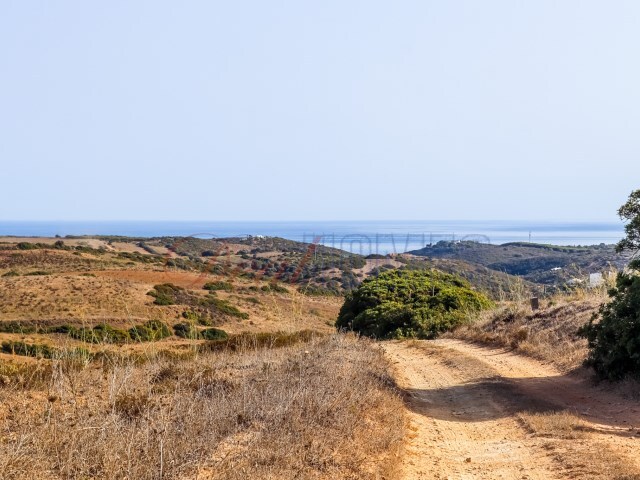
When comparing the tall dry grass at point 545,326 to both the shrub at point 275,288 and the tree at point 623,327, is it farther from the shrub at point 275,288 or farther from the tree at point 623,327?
the shrub at point 275,288

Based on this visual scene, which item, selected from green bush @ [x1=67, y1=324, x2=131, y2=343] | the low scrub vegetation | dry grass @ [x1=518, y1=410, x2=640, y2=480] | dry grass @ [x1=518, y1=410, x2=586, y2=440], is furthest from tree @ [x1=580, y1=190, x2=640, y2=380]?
the low scrub vegetation

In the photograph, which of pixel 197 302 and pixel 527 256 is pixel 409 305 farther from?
pixel 527 256

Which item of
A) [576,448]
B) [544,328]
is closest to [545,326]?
[544,328]

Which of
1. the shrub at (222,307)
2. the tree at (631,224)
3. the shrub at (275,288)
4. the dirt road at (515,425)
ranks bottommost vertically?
the shrub at (222,307)

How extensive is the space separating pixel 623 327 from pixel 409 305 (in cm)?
1835

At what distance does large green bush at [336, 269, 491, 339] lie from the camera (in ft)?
93.0

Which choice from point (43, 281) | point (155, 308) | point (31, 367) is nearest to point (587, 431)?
point (31, 367)

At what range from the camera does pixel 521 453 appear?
8266 mm

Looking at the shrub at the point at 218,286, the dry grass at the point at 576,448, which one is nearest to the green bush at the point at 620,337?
the dry grass at the point at 576,448

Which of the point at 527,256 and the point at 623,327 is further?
the point at 527,256

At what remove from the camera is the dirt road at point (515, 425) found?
7.57 meters

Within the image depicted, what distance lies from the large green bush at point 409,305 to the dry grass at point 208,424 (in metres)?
17.3

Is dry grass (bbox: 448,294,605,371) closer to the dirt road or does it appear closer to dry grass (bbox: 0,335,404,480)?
the dirt road

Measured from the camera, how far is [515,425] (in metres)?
9.89
